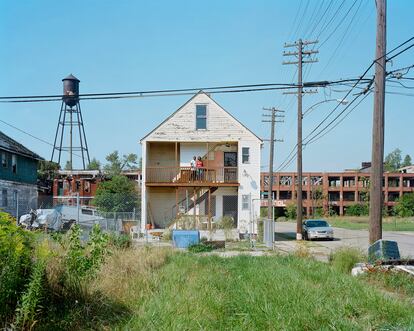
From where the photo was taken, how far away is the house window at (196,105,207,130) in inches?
1302

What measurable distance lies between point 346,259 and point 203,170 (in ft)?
63.7

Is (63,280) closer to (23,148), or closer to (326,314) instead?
(326,314)

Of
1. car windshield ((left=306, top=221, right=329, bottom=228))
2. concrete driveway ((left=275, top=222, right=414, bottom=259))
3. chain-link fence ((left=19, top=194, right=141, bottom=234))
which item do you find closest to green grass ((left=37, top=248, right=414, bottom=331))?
concrete driveway ((left=275, top=222, right=414, bottom=259))

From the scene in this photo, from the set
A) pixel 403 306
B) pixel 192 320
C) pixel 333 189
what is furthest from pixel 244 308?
pixel 333 189

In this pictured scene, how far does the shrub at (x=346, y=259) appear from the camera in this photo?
13111 mm

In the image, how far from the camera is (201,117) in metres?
33.2

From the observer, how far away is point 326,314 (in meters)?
6.65

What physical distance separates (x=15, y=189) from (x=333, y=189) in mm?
69382

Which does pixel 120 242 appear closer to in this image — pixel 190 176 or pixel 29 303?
pixel 29 303

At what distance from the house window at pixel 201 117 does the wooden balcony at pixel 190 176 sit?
2967mm

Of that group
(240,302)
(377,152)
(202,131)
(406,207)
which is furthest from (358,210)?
(240,302)

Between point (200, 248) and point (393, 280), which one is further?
point (200, 248)

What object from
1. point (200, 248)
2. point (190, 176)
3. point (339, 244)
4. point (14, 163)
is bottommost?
point (339, 244)

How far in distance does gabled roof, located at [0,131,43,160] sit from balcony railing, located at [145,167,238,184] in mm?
11129
